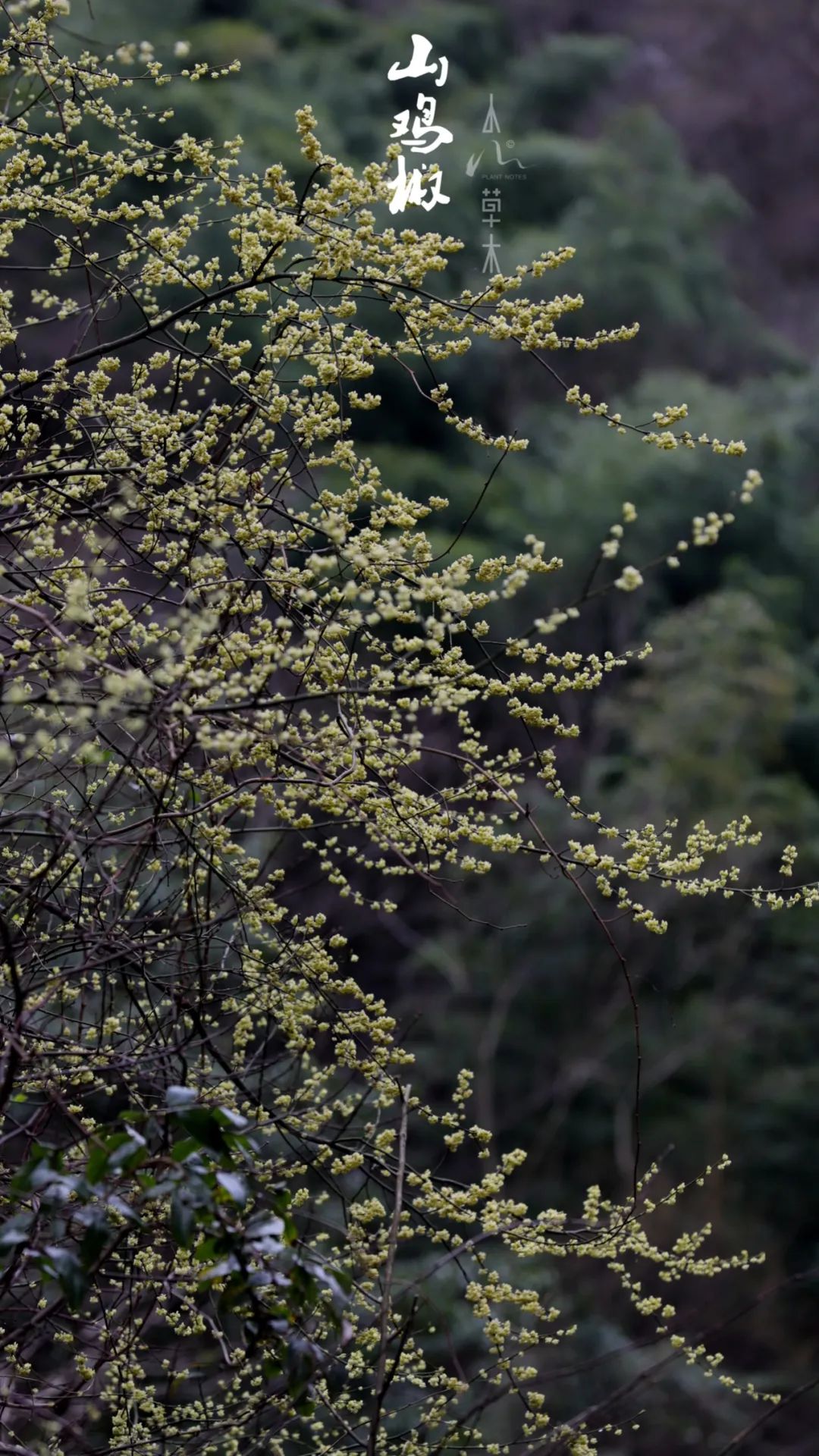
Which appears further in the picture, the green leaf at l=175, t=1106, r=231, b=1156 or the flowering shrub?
the flowering shrub

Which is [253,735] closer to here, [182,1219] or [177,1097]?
[177,1097]

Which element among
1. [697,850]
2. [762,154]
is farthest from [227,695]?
[762,154]

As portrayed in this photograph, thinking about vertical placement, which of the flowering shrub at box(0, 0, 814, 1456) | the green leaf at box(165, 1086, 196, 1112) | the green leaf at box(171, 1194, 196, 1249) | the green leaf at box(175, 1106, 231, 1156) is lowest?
the green leaf at box(171, 1194, 196, 1249)

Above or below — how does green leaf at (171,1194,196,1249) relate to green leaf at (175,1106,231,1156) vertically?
below

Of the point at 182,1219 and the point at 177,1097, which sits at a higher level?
the point at 177,1097

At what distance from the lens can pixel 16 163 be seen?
206 cm

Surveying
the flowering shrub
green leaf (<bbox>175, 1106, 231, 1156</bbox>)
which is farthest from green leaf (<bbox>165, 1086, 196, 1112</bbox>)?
the flowering shrub

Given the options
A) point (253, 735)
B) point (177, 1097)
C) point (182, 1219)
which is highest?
point (253, 735)

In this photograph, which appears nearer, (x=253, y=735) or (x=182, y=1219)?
(x=182, y=1219)

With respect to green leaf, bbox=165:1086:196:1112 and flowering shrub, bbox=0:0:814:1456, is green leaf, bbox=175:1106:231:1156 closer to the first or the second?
green leaf, bbox=165:1086:196:1112

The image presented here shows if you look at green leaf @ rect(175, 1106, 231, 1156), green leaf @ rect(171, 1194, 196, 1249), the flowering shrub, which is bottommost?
green leaf @ rect(171, 1194, 196, 1249)

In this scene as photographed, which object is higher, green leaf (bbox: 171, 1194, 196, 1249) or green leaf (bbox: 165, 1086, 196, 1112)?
green leaf (bbox: 165, 1086, 196, 1112)

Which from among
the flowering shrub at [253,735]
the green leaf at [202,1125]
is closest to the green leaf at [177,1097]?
the green leaf at [202,1125]

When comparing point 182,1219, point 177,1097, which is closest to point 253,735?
point 177,1097
